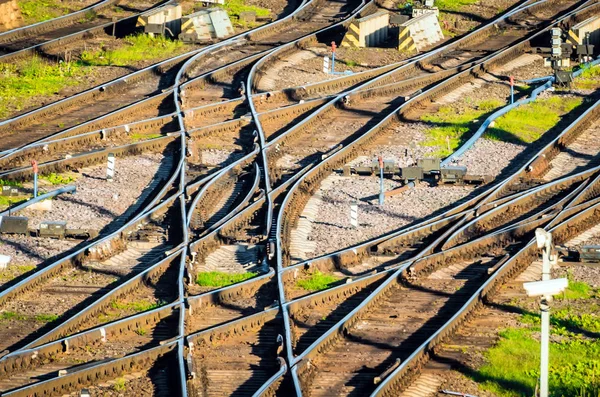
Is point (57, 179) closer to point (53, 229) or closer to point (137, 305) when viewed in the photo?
point (53, 229)

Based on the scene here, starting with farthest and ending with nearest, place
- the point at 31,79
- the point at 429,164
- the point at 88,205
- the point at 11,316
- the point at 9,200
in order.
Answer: the point at 31,79 → the point at 429,164 → the point at 9,200 → the point at 88,205 → the point at 11,316

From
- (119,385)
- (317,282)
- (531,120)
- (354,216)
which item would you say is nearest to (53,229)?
(317,282)

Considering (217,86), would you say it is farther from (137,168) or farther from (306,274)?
(306,274)

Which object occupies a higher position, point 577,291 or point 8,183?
point 8,183

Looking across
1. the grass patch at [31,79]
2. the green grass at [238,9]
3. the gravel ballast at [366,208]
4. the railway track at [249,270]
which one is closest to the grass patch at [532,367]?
the railway track at [249,270]

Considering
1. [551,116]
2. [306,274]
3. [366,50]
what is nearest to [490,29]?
[366,50]

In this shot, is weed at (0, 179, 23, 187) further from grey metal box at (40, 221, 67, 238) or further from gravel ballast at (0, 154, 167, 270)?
grey metal box at (40, 221, 67, 238)

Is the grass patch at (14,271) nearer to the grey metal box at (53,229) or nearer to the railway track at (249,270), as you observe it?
the railway track at (249,270)
